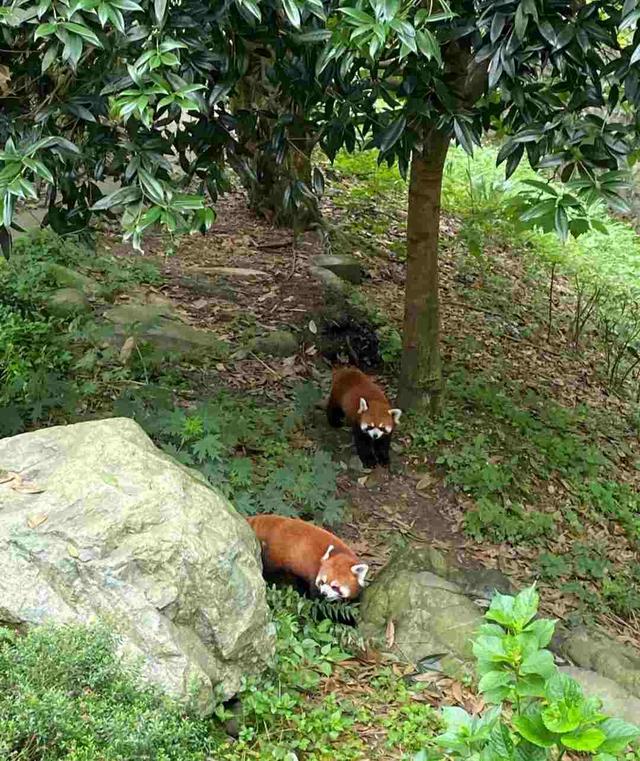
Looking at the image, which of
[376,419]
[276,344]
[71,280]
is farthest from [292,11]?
[71,280]

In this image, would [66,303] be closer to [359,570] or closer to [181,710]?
[359,570]

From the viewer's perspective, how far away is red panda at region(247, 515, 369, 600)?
4.33m

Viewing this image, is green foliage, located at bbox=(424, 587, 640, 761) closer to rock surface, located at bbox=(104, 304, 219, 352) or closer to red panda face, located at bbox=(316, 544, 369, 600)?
red panda face, located at bbox=(316, 544, 369, 600)

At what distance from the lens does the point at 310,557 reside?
14.5 ft

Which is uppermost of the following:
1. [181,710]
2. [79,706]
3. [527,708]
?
[527,708]

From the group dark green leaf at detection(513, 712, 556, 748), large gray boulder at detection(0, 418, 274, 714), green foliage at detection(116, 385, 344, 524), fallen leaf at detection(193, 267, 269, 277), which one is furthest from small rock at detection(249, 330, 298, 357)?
dark green leaf at detection(513, 712, 556, 748)

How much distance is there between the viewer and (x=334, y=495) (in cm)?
538

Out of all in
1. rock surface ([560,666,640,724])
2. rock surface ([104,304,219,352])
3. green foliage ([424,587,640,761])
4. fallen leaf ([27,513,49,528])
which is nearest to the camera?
green foliage ([424,587,640,761])

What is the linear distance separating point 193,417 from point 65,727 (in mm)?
2869

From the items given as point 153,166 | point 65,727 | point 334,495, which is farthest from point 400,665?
point 153,166

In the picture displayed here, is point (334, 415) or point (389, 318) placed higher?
point (389, 318)

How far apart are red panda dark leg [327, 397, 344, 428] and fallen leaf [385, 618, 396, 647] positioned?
205 cm

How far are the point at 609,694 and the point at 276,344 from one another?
3.64 meters

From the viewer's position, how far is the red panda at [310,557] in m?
4.33
